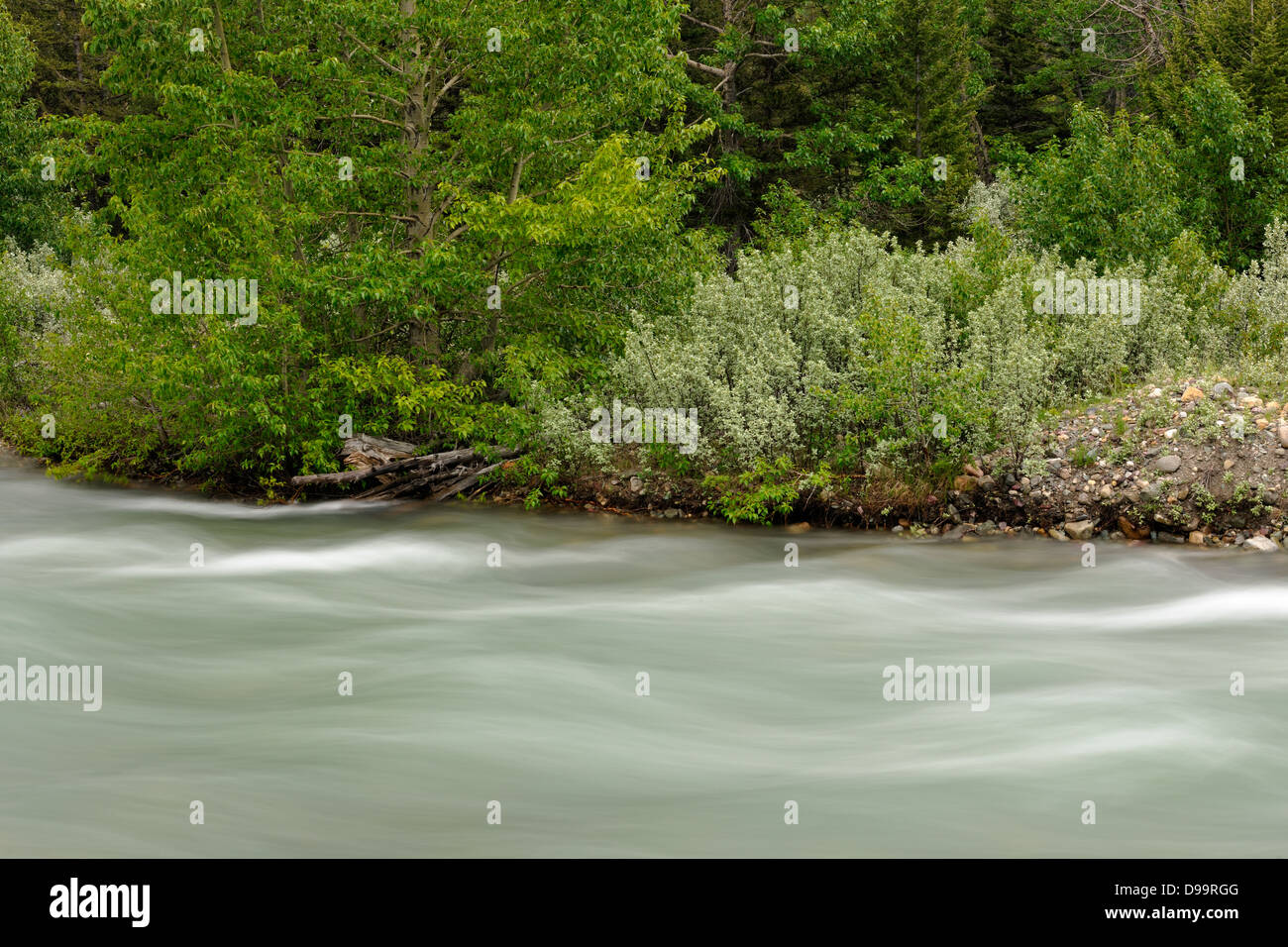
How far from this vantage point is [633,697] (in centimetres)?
936

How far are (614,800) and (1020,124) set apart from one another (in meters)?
52.9

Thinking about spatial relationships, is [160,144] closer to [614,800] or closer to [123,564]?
[123,564]

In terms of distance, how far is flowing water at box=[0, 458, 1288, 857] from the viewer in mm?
6934

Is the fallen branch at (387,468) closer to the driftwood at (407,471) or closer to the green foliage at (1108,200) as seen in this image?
the driftwood at (407,471)

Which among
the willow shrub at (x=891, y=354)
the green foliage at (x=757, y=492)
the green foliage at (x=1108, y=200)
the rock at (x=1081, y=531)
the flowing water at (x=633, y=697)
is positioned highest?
the green foliage at (x=1108, y=200)

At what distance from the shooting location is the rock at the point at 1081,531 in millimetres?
14008

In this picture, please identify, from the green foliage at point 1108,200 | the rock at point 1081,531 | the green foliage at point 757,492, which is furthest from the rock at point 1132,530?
the green foliage at point 1108,200

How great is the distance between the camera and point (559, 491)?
16.3 metres

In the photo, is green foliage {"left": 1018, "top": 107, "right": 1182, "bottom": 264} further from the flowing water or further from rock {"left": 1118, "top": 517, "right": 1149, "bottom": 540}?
the flowing water

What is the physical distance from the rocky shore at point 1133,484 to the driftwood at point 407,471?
3563 mm

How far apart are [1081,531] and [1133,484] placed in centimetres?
75

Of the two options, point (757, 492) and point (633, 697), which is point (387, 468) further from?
point (633, 697)

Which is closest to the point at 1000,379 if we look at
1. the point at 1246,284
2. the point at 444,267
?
the point at 1246,284

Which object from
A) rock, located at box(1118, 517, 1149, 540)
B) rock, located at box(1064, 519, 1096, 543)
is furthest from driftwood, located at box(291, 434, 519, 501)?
rock, located at box(1118, 517, 1149, 540)
